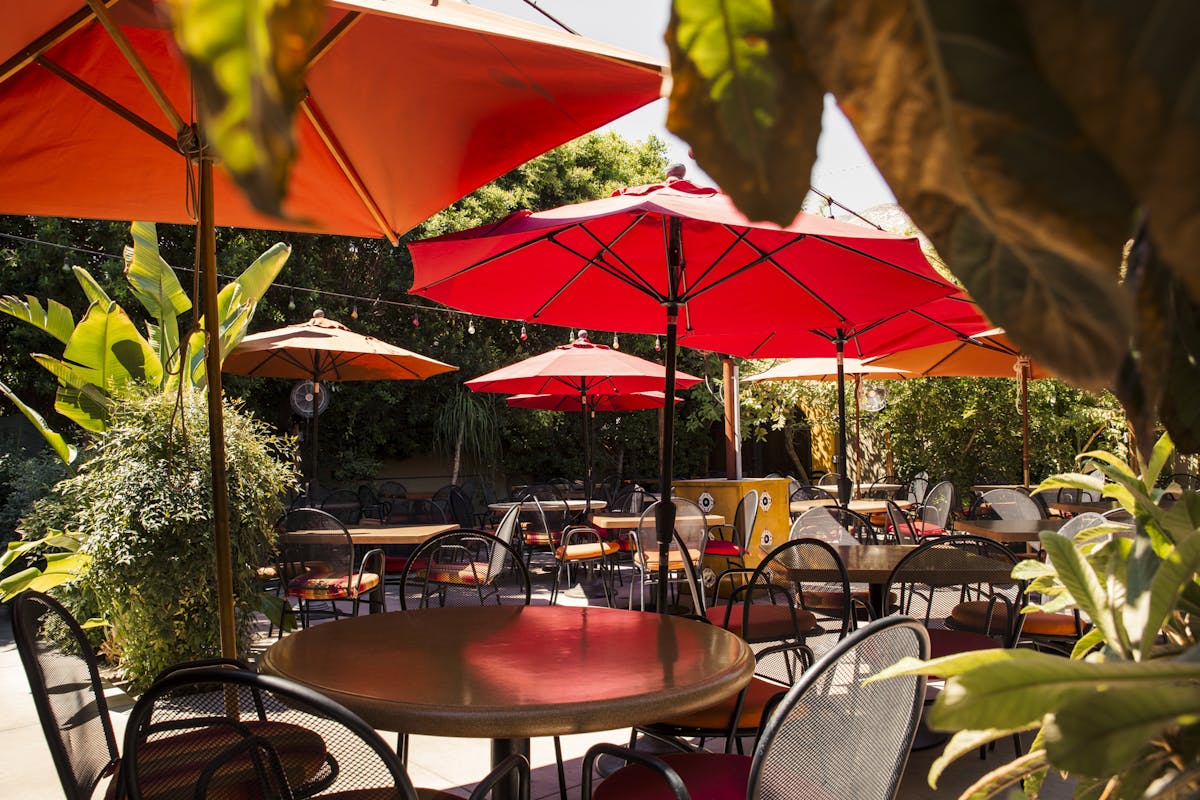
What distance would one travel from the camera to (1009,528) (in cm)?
605

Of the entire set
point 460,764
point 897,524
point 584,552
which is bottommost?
point 460,764

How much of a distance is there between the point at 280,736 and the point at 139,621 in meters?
3.20

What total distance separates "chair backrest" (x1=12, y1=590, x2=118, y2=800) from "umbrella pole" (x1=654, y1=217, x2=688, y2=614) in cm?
207

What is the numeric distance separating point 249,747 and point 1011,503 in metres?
7.13

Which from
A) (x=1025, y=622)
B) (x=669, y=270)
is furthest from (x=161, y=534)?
(x=1025, y=622)

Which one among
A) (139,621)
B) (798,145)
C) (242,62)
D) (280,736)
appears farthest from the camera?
(139,621)

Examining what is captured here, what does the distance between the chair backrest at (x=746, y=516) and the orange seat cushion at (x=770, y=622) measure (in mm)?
3282

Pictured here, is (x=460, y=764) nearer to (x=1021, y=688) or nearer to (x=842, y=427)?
(x=1021, y=688)

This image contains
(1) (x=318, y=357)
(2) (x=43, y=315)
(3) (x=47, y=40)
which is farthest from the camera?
(1) (x=318, y=357)

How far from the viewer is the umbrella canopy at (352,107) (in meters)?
2.57

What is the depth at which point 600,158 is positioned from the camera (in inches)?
652

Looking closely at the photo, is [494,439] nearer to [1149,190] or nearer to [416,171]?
[416,171]

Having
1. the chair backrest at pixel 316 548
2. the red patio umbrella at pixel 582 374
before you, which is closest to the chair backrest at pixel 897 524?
the red patio umbrella at pixel 582 374

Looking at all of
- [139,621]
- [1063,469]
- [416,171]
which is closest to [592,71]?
[416,171]
